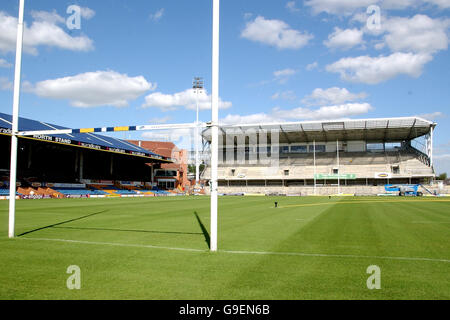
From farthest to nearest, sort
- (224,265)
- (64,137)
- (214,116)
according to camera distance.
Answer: (64,137)
(214,116)
(224,265)

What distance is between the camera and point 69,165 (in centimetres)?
5569

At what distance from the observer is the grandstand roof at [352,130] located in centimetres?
6319

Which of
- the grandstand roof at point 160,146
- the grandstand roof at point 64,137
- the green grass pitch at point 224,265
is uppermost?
the grandstand roof at point 160,146

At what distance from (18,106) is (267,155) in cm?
7084

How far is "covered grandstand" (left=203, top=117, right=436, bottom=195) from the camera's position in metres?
65.9

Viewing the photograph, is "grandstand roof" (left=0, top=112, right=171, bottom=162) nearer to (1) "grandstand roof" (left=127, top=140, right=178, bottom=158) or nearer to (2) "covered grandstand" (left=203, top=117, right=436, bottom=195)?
(2) "covered grandstand" (left=203, top=117, right=436, bottom=195)

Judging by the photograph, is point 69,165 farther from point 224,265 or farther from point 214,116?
point 224,265

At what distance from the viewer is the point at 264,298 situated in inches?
180

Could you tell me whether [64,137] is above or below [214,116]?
above

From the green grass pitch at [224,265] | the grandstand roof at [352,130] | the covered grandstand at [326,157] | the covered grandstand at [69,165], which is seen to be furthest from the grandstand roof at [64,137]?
the green grass pitch at [224,265]

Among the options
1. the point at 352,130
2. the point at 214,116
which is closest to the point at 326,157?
the point at 352,130

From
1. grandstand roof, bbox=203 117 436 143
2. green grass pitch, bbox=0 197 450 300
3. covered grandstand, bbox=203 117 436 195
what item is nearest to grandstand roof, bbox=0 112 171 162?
grandstand roof, bbox=203 117 436 143

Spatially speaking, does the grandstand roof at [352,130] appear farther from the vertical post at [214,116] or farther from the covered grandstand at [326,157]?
the vertical post at [214,116]

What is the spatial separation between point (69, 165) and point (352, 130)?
2070 inches
